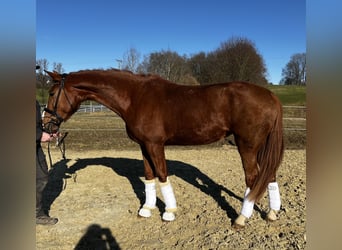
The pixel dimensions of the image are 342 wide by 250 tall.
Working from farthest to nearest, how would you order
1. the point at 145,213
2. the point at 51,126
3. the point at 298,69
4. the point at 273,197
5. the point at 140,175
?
the point at 140,175
the point at 145,213
the point at 273,197
the point at 51,126
the point at 298,69

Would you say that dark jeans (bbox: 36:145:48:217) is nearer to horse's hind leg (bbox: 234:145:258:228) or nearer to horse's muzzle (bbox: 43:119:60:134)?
horse's muzzle (bbox: 43:119:60:134)

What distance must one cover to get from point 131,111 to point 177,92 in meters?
0.67

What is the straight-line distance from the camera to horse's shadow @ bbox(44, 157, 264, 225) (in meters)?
4.94

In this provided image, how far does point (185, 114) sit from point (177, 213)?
148 cm

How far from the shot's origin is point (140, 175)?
257 inches

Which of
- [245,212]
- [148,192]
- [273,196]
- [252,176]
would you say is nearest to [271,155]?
[252,176]

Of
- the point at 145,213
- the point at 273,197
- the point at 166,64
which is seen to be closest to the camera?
the point at 273,197

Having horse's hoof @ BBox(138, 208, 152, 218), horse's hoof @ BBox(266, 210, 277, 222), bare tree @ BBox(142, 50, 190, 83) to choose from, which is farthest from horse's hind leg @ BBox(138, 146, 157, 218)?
bare tree @ BBox(142, 50, 190, 83)

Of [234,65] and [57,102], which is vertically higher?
[234,65]

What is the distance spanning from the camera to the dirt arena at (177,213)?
11.4 feet

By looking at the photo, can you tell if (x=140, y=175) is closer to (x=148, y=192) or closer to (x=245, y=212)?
(x=148, y=192)

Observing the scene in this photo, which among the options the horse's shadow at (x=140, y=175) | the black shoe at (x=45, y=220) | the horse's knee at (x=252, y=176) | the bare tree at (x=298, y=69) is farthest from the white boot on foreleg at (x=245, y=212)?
the black shoe at (x=45, y=220)
